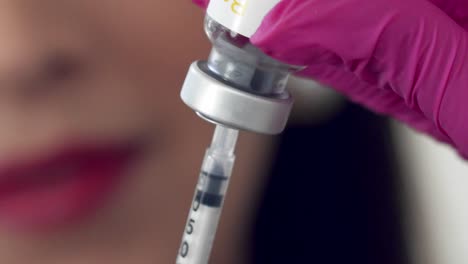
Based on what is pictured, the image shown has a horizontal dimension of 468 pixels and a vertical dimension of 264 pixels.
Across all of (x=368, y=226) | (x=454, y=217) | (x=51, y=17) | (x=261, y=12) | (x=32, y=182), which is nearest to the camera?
(x=261, y=12)

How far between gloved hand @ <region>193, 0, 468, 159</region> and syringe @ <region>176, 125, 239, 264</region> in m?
0.13

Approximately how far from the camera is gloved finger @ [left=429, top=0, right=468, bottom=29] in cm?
57

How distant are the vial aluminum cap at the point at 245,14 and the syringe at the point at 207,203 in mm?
127

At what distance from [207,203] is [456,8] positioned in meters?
0.29

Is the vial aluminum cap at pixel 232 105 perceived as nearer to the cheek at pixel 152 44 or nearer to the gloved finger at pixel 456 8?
the gloved finger at pixel 456 8

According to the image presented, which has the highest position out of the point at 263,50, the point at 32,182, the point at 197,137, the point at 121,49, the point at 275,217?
the point at 263,50

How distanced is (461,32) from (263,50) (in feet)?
0.52

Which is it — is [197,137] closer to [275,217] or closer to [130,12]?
[130,12]

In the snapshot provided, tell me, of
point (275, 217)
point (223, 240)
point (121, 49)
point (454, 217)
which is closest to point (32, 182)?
point (121, 49)

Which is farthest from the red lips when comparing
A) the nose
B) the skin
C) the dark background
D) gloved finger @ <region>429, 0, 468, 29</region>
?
gloved finger @ <region>429, 0, 468, 29</region>

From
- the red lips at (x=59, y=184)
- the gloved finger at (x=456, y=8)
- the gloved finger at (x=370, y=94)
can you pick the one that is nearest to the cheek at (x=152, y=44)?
the red lips at (x=59, y=184)

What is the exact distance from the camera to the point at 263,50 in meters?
0.45

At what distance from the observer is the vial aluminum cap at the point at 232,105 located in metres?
0.47

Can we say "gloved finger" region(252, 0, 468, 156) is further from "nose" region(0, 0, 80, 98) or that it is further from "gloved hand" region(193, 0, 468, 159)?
"nose" region(0, 0, 80, 98)
